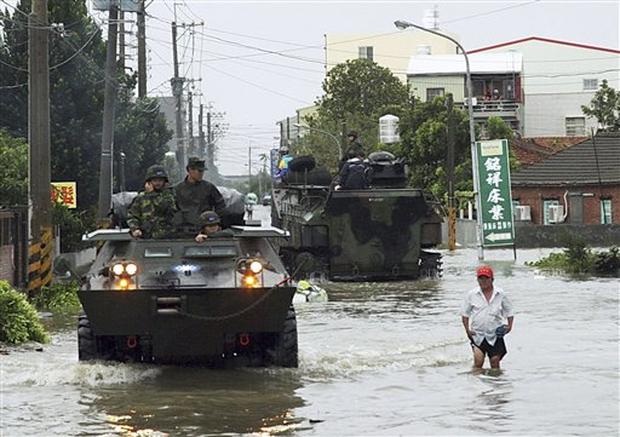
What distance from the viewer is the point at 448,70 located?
3201 inches

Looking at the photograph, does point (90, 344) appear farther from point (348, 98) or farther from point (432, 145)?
point (348, 98)

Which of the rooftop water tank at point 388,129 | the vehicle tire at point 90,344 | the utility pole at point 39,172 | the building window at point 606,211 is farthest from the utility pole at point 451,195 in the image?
the vehicle tire at point 90,344

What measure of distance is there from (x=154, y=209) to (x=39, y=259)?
987cm

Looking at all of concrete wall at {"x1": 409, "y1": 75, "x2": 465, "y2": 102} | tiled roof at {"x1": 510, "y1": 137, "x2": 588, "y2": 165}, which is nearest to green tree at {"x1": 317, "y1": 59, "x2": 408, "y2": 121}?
concrete wall at {"x1": 409, "y1": 75, "x2": 465, "y2": 102}

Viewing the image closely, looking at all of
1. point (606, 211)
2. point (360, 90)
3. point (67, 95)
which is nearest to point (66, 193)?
point (67, 95)

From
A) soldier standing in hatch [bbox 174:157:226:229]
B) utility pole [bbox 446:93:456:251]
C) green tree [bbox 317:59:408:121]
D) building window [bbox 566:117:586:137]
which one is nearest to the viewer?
soldier standing in hatch [bbox 174:157:226:229]

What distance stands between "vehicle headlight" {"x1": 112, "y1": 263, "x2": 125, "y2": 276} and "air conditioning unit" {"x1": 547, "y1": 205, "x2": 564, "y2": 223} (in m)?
42.7

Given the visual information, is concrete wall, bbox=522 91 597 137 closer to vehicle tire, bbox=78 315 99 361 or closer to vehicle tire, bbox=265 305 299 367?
vehicle tire, bbox=265 305 299 367

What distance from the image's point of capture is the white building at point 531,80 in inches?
3164

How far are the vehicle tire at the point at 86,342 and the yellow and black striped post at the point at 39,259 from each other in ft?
32.6

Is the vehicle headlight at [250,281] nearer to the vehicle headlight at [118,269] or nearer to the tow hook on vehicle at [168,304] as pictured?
the tow hook on vehicle at [168,304]

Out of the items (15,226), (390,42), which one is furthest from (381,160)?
(390,42)

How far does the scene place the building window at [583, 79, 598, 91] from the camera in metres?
89.7

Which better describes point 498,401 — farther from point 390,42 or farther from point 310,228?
point 390,42
